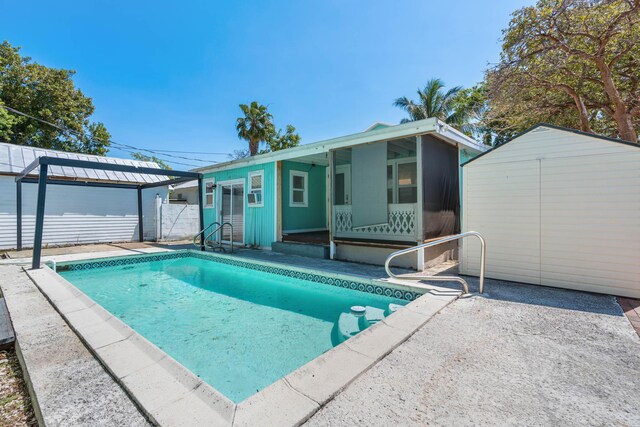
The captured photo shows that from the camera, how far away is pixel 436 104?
62.0 ft

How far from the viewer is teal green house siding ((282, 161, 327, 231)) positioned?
9.39m

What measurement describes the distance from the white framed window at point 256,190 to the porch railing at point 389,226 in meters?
3.07

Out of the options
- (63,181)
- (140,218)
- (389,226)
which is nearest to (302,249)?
(389,226)

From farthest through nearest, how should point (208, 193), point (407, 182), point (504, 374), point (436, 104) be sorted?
point (436, 104), point (208, 193), point (407, 182), point (504, 374)

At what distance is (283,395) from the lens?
1782 millimetres

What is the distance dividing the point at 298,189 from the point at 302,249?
9.12ft

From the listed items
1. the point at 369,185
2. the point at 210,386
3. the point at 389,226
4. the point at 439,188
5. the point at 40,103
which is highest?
the point at 40,103

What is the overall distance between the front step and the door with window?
2.04m

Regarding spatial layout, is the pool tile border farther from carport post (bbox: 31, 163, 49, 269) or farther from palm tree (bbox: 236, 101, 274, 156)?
palm tree (bbox: 236, 101, 274, 156)

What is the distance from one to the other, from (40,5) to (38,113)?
820cm

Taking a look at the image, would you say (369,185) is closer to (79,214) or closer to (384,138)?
(384,138)

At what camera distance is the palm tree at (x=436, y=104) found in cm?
1816

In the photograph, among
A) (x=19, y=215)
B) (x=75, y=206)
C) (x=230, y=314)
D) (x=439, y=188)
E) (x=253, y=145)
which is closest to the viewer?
(x=230, y=314)

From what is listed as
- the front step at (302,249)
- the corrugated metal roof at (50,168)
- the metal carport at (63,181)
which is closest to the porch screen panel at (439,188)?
the front step at (302,249)
